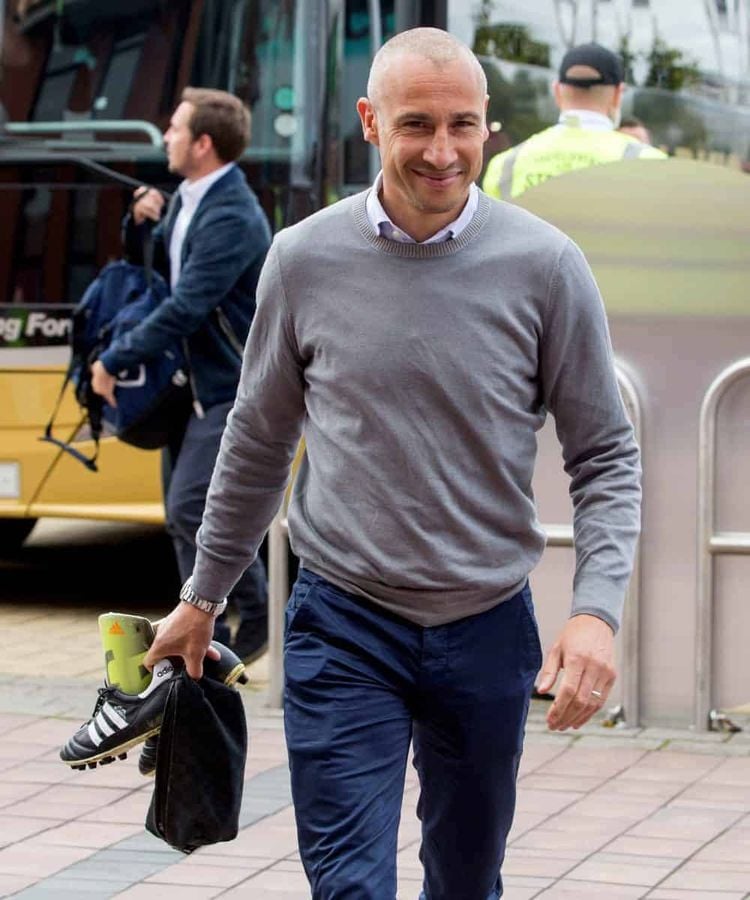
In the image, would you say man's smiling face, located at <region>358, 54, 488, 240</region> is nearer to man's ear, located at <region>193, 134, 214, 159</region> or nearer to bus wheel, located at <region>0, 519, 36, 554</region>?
man's ear, located at <region>193, 134, 214, 159</region>

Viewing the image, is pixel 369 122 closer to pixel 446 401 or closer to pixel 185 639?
pixel 446 401

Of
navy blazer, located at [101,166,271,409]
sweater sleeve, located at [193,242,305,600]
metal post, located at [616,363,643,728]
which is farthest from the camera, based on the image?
navy blazer, located at [101,166,271,409]

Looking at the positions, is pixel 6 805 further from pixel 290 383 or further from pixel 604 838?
pixel 290 383

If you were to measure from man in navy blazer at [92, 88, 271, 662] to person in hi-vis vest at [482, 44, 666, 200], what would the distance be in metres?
0.86

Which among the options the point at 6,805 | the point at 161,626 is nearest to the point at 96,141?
the point at 6,805

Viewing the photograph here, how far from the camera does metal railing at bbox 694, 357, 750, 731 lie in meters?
6.24

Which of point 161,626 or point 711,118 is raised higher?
point 711,118

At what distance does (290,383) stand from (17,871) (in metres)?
2.00

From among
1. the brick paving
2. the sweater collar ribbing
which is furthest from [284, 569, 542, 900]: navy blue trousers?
the brick paving

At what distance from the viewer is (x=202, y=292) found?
6.95m

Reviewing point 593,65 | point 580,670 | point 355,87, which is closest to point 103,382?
point 593,65

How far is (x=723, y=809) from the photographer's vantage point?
5492 millimetres

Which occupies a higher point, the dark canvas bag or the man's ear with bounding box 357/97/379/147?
the man's ear with bounding box 357/97/379/147

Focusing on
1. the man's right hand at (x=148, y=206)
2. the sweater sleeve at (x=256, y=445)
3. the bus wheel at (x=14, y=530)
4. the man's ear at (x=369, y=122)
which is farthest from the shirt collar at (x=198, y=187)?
the man's ear at (x=369, y=122)
